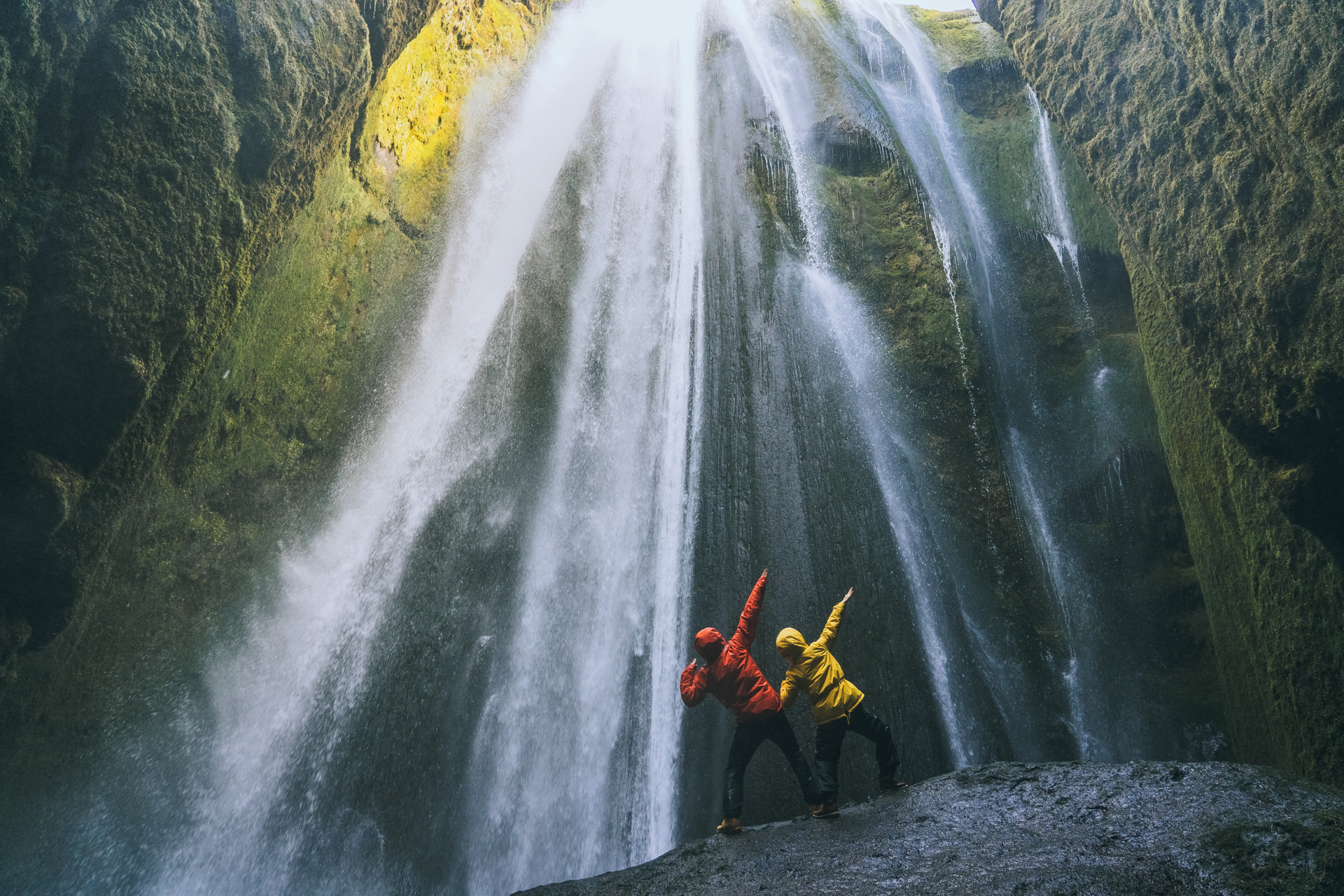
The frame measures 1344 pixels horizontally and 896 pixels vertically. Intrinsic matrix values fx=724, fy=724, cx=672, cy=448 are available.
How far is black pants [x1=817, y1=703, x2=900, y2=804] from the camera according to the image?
4.40 meters

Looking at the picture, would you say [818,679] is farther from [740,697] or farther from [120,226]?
[120,226]

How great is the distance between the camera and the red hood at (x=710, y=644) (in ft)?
14.7

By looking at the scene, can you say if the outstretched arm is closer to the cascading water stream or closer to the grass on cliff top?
the cascading water stream

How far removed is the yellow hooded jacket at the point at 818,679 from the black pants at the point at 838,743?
5cm

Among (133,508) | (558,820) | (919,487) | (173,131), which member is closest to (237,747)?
(133,508)

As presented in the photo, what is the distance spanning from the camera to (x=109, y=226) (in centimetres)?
480

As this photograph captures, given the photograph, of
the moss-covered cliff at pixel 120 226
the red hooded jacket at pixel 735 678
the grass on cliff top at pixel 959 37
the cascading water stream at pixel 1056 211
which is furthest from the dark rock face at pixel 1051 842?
the grass on cliff top at pixel 959 37

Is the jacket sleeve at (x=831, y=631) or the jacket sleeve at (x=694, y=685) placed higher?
the jacket sleeve at (x=831, y=631)

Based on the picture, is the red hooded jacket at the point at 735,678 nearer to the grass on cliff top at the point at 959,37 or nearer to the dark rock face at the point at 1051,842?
the dark rock face at the point at 1051,842

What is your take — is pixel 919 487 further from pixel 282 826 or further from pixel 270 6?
pixel 270 6

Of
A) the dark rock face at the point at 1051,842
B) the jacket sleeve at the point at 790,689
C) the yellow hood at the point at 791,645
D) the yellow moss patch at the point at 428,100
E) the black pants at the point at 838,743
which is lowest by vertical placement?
the dark rock face at the point at 1051,842

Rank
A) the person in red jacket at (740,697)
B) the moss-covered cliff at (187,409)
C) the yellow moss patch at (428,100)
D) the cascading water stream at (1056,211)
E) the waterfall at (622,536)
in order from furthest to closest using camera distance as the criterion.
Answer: the cascading water stream at (1056,211) → the yellow moss patch at (428,100) → the waterfall at (622,536) → the moss-covered cliff at (187,409) → the person in red jacket at (740,697)

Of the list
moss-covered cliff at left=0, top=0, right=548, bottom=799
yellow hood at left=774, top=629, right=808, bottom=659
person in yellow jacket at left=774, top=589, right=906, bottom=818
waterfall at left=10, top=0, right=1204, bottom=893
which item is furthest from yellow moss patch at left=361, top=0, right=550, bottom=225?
person in yellow jacket at left=774, top=589, right=906, bottom=818

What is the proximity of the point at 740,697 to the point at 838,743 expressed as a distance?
25.6 inches
